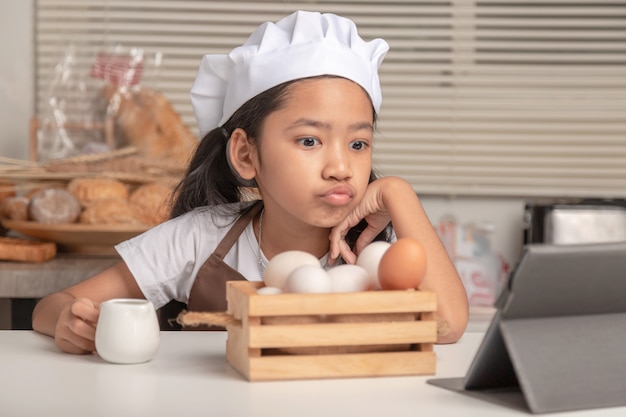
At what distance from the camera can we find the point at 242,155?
154 cm

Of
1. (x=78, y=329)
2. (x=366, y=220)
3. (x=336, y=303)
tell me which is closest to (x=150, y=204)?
(x=366, y=220)

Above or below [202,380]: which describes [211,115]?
above

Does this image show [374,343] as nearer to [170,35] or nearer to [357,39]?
[357,39]

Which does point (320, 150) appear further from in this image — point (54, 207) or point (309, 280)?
point (54, 207)

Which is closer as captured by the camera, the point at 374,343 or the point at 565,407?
the point at 565,407

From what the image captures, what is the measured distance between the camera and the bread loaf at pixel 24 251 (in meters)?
2.24

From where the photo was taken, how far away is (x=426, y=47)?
3.26 m

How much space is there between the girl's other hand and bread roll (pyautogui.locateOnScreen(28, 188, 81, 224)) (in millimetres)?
1145

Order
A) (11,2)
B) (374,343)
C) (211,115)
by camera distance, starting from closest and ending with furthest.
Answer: (374,343) → (211,115) → (11,2)

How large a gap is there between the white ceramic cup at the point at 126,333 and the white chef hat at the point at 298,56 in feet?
1.59

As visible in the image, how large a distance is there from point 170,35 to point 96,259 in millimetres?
1227

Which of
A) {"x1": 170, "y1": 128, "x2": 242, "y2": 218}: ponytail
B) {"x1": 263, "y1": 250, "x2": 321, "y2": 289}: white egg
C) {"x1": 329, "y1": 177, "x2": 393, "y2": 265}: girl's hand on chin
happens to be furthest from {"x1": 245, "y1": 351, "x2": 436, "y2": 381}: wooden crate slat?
{"x1": 170, "y1": 128, "x2": 242, "y2": 218}: ponytail

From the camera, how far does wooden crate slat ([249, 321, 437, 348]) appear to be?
0.93 meters

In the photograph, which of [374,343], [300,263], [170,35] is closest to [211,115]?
[300,263]
